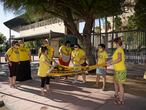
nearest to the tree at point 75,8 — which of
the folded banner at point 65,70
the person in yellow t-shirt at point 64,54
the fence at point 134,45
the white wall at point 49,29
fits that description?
the fence at point 134,45

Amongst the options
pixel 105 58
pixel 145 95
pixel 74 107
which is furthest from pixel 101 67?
pixel 74 107

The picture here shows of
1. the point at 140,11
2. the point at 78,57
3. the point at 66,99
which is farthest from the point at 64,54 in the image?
the point at 140,11

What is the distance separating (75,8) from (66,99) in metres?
7.52

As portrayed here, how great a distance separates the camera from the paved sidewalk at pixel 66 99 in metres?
9.30

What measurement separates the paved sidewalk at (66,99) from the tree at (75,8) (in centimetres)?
477

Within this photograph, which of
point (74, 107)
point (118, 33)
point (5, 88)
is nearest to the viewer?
point (74, 107)

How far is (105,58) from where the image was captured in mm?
11555

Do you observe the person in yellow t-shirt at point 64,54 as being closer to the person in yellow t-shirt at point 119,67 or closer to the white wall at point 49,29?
the person in yellow t-shirt at point 119,67

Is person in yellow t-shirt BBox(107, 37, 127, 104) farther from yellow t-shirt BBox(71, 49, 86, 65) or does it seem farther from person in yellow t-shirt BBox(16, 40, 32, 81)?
person in yellow t-shirt BBox(16, 40, 32, 81)

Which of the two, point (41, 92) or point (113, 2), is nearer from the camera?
point (41, 92)

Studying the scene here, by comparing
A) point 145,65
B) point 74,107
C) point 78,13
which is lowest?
A: point 74,107

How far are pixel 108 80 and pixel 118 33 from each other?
13.6 ft

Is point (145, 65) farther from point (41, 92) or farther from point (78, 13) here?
point (41, 92)

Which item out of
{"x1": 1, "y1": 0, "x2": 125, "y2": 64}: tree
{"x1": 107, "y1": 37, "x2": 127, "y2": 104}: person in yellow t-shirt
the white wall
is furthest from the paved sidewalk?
the white wall
